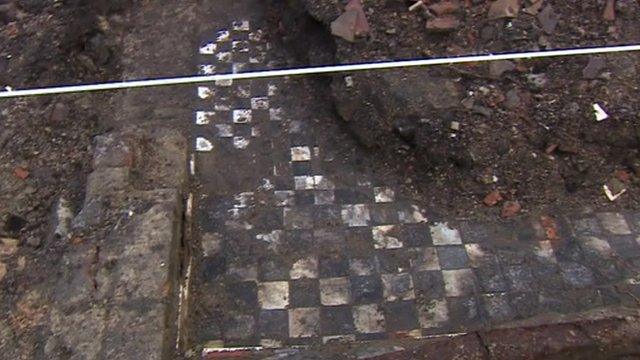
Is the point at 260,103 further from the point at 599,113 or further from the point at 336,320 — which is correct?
the point at 599,113

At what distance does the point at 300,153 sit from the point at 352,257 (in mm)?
974

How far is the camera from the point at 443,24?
4719 millimetres

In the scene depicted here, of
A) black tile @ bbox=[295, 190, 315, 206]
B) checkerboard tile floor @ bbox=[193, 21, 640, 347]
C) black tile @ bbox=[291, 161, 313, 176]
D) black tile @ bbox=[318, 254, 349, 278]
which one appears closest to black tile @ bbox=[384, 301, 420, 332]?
checkerboard tile floor @ bbox=[193, 21, 640, 347]

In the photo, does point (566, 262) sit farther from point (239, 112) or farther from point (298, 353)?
point (239, 112)

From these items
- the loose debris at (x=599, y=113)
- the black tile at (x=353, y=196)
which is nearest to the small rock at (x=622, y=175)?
the loose debris at (x=599, y=113)

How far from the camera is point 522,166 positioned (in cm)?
440

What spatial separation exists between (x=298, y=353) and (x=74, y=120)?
8.94ft

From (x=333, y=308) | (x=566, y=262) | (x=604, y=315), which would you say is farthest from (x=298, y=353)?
(x=566, y=262)

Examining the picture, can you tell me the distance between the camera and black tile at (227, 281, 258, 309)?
12.8 ft

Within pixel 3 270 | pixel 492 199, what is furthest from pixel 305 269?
pixel 3 270

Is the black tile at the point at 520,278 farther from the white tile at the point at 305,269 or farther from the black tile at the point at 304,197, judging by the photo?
the black tile at the point at 304,197

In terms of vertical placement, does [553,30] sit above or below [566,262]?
above

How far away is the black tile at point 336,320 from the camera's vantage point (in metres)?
3.79

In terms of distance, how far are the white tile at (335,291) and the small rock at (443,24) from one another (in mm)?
2057
